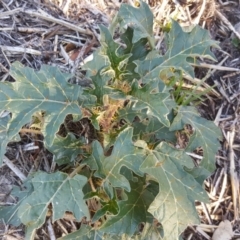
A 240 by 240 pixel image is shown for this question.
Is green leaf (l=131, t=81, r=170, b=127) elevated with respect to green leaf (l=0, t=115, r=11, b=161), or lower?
elevated

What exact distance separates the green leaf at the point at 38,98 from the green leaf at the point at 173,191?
1.12ft

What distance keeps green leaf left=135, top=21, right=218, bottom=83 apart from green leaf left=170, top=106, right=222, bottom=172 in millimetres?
173

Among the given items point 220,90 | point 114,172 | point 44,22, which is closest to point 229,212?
point 220,90

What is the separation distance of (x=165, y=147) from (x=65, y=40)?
79 cm

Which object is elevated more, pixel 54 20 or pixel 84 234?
pixel 54 20

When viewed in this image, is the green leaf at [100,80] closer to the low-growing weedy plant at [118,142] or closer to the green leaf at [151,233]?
the low-growing weedy plant at [118,142]

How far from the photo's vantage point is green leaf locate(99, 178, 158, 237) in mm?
1642

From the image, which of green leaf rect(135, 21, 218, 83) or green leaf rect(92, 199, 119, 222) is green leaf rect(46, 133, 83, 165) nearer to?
green leaf rect(92, 199, 119, 222)

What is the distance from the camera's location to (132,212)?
1.71m

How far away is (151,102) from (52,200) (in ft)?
1.57

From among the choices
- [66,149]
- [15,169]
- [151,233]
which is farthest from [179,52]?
[15,169]

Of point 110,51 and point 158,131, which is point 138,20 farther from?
point 158,131

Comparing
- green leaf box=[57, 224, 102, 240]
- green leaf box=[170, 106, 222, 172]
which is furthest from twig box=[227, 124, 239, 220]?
green leaf box=[57, 224, 102, 240]

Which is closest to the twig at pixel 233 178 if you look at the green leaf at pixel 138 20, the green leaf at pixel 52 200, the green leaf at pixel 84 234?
the green leaf at pixel 138 20
